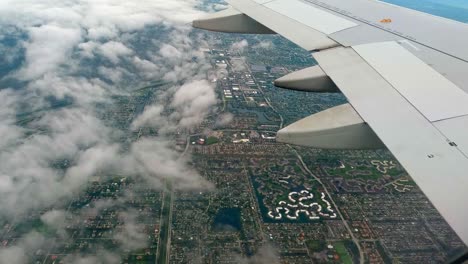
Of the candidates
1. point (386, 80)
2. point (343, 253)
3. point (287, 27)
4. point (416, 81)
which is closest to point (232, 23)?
point (287, 27)

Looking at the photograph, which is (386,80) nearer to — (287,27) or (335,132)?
(335,132)

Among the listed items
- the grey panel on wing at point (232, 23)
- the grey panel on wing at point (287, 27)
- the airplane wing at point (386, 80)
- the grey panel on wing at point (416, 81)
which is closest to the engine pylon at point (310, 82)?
the airplane wing at point (386, 80)

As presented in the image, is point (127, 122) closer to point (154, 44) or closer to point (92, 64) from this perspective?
point (92, 64)

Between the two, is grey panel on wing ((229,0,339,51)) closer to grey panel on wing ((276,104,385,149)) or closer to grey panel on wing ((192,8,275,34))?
grey panel on wing ((192,8,275,34))

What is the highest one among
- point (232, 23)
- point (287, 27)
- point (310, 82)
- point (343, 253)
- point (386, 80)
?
point (287, 27)

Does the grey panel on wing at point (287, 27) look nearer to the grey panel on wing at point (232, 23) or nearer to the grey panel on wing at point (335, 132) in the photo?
the grey panel on wing at point (232, 23)

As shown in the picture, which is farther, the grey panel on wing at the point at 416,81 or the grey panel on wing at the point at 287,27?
the grey panel on wing at the point at 287,27

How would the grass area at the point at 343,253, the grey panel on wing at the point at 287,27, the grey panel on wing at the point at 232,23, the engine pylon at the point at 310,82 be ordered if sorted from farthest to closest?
1. the grass area at the point at 343,253
2. the grey panel on wing at the point at 232,23
3. the grey panel on wing at the point at 287,27
4. the engine pylon at the point at 310,82
